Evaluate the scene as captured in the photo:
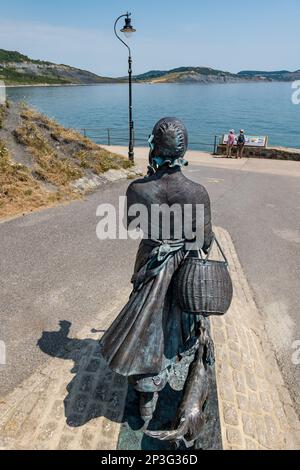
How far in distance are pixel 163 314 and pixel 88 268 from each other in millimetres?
4947

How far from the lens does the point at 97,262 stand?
822cm

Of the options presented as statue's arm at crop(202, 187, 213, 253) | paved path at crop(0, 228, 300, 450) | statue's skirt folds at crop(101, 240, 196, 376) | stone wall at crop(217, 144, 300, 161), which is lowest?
stone wall at crop(217, 144, 300, 161)

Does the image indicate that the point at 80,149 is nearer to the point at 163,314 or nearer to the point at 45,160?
the point at 45,160

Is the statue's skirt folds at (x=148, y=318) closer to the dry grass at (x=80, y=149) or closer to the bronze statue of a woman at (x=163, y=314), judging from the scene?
the bronze statue of a woman at (x=163, y=314)

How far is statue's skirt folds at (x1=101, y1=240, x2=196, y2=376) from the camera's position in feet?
10.2

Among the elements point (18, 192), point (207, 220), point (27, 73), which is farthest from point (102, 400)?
point (27, 73)

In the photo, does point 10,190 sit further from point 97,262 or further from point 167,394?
point 167,394

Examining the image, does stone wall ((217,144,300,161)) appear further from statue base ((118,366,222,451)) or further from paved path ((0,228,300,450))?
statue base ((118,366,222,451))

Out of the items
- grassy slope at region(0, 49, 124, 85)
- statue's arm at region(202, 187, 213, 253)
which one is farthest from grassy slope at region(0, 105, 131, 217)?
grassy slope at region(0, 49, 124, 85)

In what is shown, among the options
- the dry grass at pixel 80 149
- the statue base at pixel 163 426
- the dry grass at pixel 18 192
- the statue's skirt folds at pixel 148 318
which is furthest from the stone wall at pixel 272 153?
the statue's skirt folds at pixel 148 318

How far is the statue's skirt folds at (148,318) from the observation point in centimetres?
310

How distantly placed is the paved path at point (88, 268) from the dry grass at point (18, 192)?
0.64 m

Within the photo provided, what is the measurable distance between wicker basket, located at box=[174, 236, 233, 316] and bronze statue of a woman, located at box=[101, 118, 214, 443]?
260mm

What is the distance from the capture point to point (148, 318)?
313cm
